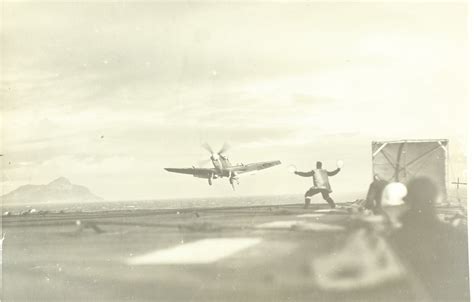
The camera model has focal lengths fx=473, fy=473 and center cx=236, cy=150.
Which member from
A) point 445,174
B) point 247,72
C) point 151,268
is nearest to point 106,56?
point 247,72

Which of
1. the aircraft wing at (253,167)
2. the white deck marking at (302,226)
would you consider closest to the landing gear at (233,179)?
the aircraft wing at (253,167)

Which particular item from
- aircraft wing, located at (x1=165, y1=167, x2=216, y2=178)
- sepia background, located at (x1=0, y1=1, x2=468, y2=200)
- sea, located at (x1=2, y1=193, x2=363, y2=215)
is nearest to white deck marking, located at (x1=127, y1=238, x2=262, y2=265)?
sea, located at (x1=2, y1=193, x2=363, y2=215)

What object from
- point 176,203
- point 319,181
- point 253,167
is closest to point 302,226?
point 319,181

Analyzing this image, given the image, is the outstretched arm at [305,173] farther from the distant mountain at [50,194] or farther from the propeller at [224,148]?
the distant mountain at [50,194]

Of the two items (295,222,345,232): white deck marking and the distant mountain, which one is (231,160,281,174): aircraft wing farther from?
the distant mountain

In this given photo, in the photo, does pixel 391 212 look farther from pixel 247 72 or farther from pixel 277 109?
pixel 247 72

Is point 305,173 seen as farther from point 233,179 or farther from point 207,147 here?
point 207,147

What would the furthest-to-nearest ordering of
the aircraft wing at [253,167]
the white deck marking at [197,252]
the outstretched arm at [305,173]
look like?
1. the outstretched arm at [305,173]
2. the aircraft wing at [253,167]
3. the white deck marking at [197,252]

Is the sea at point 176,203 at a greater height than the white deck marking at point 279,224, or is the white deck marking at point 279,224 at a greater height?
the sea at point 176,203
